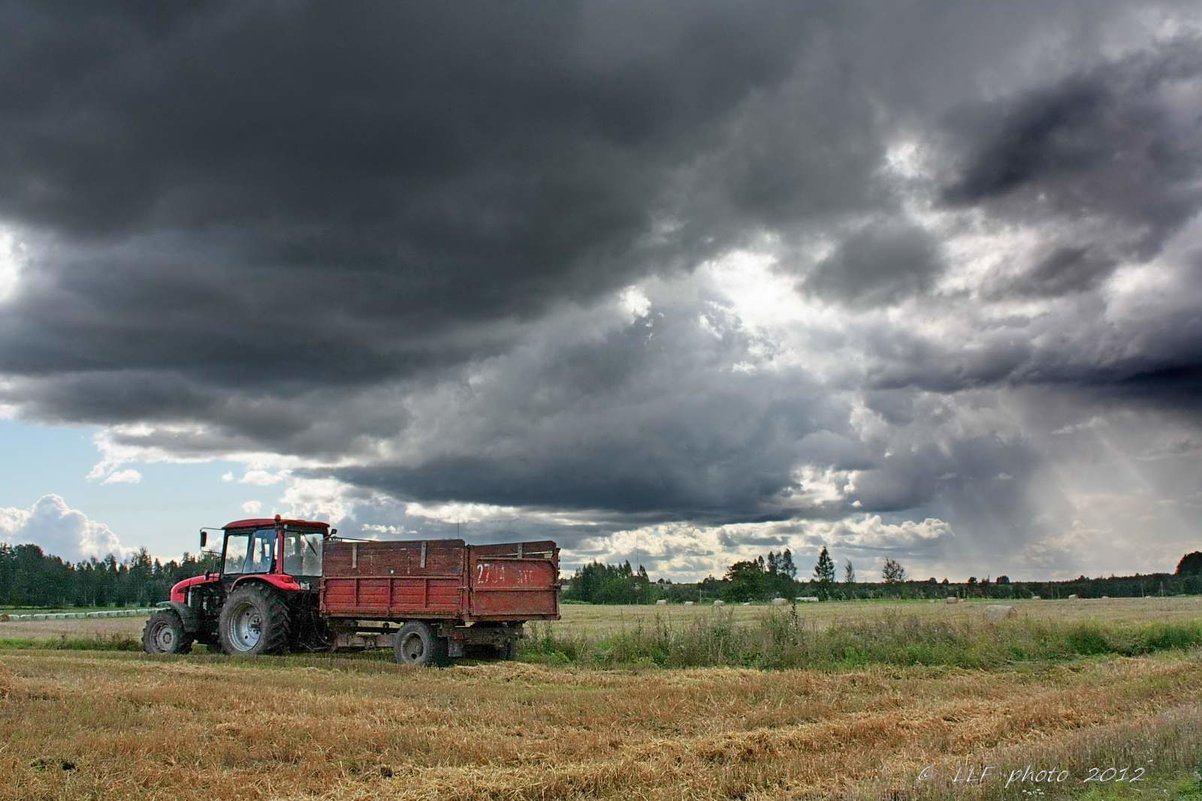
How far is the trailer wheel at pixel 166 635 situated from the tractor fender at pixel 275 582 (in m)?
2.06

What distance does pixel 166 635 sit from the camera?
2323cm

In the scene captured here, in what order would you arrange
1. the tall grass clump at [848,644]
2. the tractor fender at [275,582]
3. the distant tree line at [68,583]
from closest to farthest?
the tall grass clump at [848,644] < the tractor fender at [275,582] < the distant tree line at [68,583]

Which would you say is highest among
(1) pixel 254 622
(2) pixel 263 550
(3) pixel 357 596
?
(2) pixel 263 550

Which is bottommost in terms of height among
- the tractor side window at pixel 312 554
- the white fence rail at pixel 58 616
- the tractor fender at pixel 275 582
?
the white fence rail at pixel 58 616

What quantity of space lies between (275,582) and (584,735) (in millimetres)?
13372

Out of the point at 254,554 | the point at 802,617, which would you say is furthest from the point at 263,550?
the point at 802,617

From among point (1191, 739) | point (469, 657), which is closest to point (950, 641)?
point (469, 657)

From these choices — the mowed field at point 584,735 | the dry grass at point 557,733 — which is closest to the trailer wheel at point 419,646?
the dry grass at point 557,733

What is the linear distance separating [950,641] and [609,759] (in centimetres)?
1445

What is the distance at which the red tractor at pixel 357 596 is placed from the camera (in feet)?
63.9

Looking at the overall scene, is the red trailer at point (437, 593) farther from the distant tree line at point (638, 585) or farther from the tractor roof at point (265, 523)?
the distant tree line at point (638, 585)

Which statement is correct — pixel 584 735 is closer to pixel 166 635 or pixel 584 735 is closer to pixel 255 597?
pixel 255 597

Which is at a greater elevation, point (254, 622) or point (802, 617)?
point (254, 622)

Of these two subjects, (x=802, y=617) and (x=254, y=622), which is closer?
(x=254, y=622)
